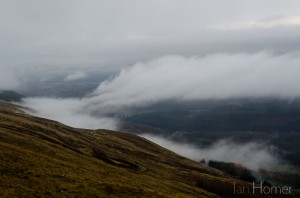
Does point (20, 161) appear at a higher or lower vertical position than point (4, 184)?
higher

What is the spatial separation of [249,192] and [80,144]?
83832mm

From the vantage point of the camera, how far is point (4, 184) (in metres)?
65.7

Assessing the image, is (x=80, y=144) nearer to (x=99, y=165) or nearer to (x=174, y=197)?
(x=99, y=165)

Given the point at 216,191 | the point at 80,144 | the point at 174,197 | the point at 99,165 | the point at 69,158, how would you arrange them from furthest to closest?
1. the point at 80,144
2. the point at 216,191
3. the point at 99,165
4. the point at 69,158
5. the point at 174,197

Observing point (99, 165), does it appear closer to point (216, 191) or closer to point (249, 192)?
point (216, 191)

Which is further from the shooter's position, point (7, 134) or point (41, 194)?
point (7, 134)

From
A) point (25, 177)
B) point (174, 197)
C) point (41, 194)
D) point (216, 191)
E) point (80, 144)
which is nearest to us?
point (41, 194)

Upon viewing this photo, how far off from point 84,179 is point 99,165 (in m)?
35.8

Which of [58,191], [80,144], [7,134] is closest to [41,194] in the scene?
[58,191]

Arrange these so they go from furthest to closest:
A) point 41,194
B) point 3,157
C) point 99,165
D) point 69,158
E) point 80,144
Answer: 1. point 80,144
2. point 99,165
3. point 69,158
4. point 3,157
5. point 41,194

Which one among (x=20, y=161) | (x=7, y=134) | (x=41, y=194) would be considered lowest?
(x=41, y=194)

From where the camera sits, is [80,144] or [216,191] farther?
[80,144]

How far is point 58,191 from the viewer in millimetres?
68875

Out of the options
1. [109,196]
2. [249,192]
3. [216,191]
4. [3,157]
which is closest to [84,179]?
[109,196]
